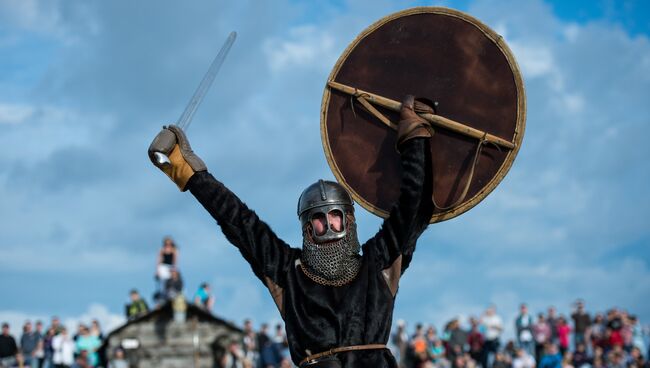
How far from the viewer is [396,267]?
6.75 meters

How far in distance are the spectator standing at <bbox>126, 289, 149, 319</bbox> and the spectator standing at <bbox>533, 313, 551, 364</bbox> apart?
707cm

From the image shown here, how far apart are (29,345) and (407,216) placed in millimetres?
13308

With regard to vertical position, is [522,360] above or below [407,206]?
above

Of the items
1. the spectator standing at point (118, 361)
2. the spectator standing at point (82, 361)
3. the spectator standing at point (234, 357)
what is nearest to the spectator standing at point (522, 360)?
the spectator standing at point (234, 357)

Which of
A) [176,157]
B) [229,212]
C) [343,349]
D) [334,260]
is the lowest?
[343,349]

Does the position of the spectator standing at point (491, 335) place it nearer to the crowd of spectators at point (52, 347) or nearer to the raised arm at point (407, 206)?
the crowd of spectators at point (52, 347)

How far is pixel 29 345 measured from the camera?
61.2 feet

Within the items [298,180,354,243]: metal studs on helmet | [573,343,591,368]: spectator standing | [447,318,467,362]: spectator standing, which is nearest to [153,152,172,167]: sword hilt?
[298,180,354,243]: metal studs on helmet

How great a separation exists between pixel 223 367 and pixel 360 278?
15556mm

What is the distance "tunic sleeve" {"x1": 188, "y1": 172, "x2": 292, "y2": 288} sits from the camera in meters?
6.81

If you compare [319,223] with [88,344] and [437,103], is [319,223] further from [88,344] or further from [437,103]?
[88,344]

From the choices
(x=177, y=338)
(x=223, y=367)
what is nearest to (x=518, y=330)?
(x=223, y=367)

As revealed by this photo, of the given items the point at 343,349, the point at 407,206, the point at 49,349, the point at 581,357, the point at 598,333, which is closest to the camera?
the point at 343,349

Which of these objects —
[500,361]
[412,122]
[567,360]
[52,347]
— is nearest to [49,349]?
[52,347]
